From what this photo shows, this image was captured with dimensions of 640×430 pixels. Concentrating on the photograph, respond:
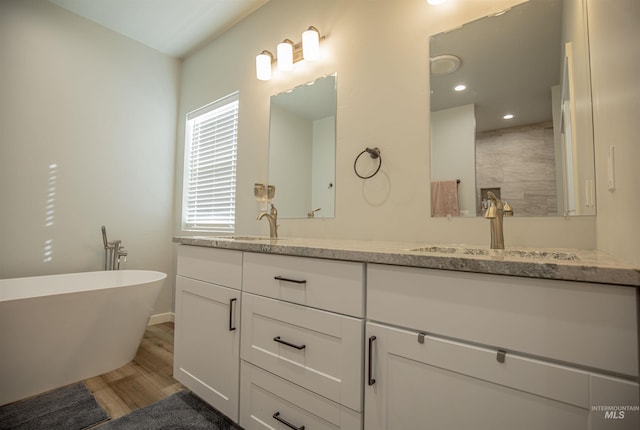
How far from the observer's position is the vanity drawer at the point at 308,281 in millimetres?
979

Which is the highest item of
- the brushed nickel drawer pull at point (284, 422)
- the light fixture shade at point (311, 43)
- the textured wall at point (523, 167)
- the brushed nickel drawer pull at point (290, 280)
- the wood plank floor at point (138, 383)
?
the light fixture shade at point (311, 43)

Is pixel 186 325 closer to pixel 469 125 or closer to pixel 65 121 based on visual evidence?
pixel 469 125

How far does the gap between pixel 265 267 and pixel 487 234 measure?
100cm

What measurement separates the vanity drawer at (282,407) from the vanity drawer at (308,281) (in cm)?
32

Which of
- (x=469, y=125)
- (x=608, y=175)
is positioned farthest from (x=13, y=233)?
(x=608, y=175)

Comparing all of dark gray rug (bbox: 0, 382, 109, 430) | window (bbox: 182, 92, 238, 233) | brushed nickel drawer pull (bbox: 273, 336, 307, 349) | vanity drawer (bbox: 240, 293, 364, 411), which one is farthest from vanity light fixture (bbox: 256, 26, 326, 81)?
dark gray rug (bbox: 0, 382, 109, 430)

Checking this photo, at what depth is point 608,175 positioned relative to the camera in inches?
35.3

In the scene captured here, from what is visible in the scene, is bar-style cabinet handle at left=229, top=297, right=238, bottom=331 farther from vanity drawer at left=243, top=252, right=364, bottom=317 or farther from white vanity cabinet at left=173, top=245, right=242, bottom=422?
vanity drawer at left=243, top=252, right=364, bottom=317

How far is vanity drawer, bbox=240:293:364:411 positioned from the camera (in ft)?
3.15

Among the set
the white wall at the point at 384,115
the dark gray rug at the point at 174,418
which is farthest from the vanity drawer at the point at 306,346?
the white wall at the point at 384,115

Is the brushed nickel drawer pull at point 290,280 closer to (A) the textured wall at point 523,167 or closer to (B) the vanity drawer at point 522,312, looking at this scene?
(B) the vanity drawer at point 522,312

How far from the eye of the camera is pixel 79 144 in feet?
8.62

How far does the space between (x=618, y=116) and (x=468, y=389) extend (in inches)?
32.0

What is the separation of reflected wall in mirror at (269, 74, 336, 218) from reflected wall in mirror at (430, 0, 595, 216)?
0.67 meters
